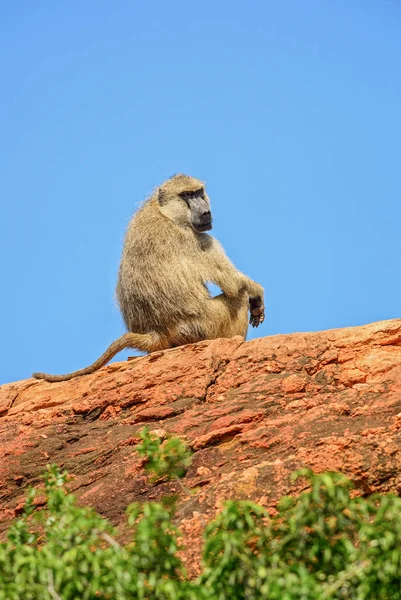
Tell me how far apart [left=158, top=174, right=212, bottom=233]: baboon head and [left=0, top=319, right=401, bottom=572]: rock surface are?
2.42 metres

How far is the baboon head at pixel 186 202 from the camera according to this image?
1357 centimetres

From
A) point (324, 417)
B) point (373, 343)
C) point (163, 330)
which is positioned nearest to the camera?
point (324, 417)

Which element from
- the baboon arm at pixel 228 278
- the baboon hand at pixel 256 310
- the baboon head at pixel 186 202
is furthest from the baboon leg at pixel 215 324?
the baboon head at pixel 186 202

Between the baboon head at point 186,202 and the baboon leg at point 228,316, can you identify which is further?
the baboon head at point 186,202

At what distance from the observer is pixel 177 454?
22.3ft

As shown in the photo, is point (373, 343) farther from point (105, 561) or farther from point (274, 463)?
point (105, 561)

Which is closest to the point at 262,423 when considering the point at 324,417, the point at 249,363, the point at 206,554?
the point at 324,417

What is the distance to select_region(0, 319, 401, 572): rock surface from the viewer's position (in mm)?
8570

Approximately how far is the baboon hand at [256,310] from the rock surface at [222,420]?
187cm

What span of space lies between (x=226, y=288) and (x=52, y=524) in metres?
6.88

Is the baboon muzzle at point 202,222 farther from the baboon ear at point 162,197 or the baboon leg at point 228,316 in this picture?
the baboon leg at point 228,316

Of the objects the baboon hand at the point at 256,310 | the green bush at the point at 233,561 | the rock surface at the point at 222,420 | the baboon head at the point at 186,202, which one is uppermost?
the baboon head at the point at 186,202

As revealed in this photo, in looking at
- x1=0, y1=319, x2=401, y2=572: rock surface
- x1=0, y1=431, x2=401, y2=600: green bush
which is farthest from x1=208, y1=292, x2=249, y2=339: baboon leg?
x1=0, y1=431, x2=401, y2=600: green bush

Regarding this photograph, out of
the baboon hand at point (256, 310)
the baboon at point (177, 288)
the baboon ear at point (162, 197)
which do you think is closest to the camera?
the baboon at point (177, 288)
